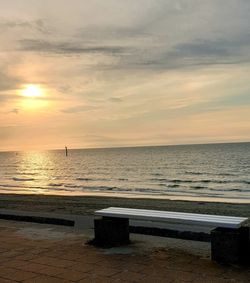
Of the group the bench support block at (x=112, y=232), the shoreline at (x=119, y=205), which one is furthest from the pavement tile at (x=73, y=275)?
the shoreline at (x=119, y=205)

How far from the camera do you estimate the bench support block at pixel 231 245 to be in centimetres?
483

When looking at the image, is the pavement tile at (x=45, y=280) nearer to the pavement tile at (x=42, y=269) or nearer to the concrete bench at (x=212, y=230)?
the pavement tile at (x=42, y=269)

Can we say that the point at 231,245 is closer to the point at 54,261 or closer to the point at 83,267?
the point at 83,267

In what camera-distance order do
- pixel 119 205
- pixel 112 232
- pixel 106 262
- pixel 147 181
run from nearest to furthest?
pixel 106 262 < pixel 112 232 < pixel 119 205 < pixel 147 181

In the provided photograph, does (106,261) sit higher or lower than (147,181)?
higher

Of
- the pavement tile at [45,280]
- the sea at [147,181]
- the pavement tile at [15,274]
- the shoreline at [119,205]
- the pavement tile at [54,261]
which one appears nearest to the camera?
the pavement tile at [45,280]

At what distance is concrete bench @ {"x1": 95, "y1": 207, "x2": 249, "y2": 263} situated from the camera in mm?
4855

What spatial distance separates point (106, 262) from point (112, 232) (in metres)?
0.89

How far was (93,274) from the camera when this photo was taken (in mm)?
4527

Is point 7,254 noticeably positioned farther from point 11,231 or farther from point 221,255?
point 221,255

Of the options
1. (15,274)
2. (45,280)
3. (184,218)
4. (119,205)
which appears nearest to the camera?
(45,280)

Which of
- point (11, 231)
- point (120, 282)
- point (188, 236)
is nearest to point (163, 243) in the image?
point (188, 236)

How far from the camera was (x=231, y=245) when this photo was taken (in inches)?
191

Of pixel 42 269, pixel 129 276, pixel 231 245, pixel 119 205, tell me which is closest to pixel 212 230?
pixel 231 245
